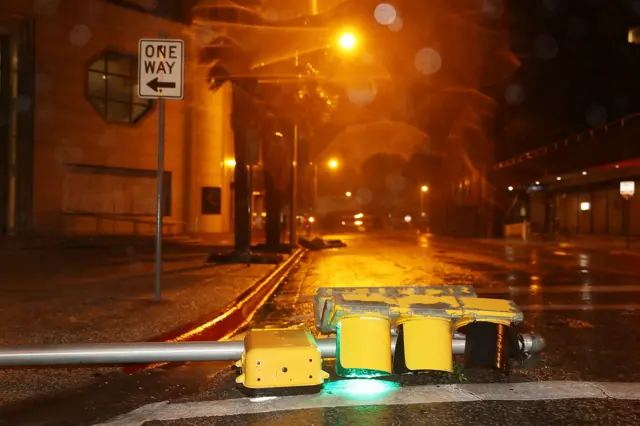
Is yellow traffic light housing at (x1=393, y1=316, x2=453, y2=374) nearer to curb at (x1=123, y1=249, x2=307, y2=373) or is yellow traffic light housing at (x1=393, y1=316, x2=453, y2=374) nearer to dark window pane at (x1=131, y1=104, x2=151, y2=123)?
curb at (x1=123, y1=249, x2=307, y2=373)

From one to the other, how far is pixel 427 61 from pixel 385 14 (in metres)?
15.6

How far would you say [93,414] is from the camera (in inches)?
189

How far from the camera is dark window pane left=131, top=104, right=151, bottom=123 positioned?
27.2 m

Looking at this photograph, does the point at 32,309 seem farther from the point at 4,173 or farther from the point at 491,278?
the point at 4,173

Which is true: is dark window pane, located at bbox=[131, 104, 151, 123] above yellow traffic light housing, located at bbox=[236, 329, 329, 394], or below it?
above

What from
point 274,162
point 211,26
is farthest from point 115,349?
point 274,162

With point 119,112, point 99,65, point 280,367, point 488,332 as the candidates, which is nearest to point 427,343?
point 488,332

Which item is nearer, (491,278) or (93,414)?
(93,414)

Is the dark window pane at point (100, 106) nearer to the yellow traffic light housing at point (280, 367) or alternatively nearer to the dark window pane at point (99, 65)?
the dark window pane at point (99, 65)

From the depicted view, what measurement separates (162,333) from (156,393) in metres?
1.94

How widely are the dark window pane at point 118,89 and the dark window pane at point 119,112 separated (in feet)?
0.70

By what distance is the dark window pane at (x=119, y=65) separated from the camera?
2611 cm

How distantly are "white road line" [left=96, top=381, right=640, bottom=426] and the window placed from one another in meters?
22.6

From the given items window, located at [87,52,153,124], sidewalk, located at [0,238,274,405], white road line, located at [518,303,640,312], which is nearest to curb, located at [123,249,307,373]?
sidewalk, located at [0,238,274,405]
